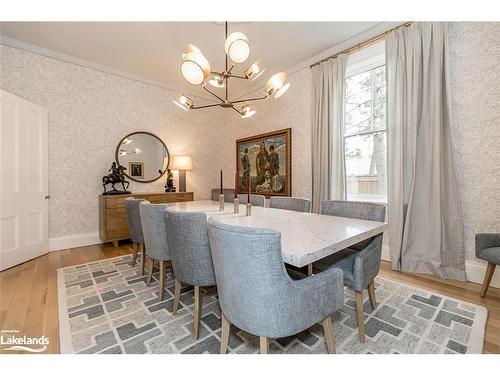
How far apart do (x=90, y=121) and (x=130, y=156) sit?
778mm

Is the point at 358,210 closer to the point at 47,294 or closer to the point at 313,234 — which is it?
the point at 313,234

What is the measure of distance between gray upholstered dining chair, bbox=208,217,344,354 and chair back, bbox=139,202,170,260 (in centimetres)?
90

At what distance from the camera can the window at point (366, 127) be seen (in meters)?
2.90

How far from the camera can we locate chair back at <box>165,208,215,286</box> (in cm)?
138

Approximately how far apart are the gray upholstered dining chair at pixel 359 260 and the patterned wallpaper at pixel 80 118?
3.57 meters

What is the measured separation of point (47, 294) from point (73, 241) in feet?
5.47

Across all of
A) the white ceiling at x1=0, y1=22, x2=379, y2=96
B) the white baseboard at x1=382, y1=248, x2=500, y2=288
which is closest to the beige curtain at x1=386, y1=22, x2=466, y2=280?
the white baseboard at x1=382, y1=248, x2=500, y2=288

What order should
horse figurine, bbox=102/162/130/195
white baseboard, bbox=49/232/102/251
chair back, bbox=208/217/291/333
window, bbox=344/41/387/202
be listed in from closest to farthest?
chair back, bbox=208/217/291/333, window, bbox=344/41/387/202, white baseboard, bbox=49/232/102/251, horse figurine, bbox=102/162/130/195

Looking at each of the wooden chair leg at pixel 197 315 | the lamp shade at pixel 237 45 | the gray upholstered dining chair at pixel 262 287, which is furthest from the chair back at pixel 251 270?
the lamp shade at pixel 237 45

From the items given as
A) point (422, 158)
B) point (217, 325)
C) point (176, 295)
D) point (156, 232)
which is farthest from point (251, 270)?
point (422, 158)

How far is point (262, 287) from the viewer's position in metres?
0.95

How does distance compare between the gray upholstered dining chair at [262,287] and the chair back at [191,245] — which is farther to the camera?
the chair back at [191,245]

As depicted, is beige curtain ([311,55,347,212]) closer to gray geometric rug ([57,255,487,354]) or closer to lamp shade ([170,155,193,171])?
gray geometric rug ([57,255,487,354])

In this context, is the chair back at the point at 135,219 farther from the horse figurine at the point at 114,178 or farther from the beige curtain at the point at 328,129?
the beige curtain at the point at 328,129
